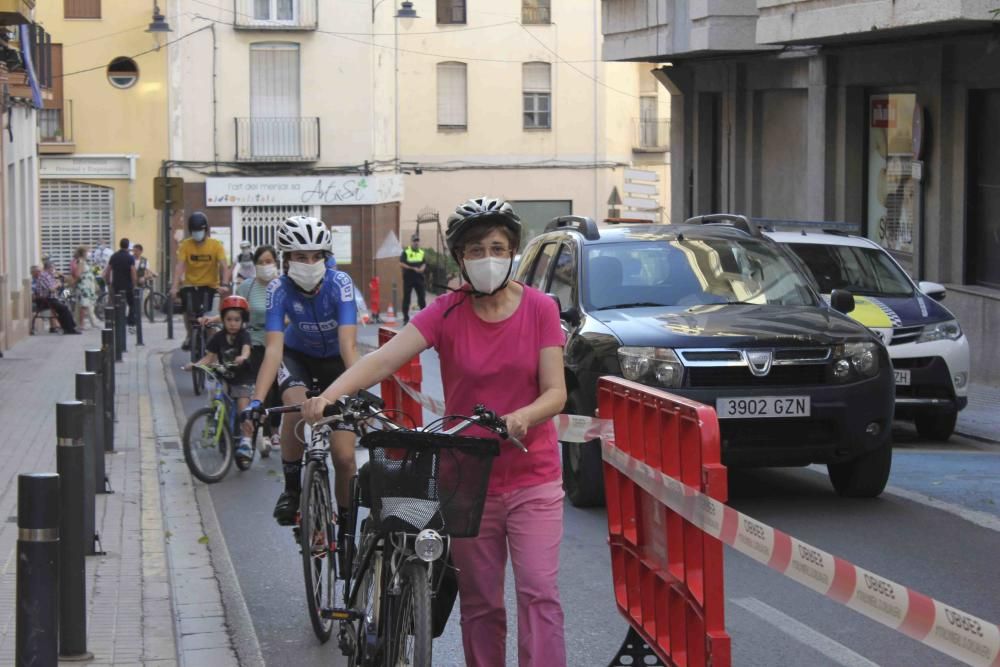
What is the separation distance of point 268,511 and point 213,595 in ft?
8.94

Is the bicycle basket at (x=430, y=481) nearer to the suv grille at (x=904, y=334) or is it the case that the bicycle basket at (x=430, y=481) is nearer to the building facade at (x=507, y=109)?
the suv grille at (x=904, y=334)

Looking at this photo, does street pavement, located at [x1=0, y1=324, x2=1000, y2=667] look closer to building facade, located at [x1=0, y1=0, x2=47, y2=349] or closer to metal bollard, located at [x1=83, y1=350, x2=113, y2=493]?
metal bollard, located at [x1=83, y1=350, x2=113, y2=493]

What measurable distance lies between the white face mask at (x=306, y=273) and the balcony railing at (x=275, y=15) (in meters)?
37.7

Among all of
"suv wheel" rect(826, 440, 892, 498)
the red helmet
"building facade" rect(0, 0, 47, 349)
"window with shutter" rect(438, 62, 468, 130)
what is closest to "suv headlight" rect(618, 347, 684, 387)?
"suv wheel" rect(826, 440, 892, 498)

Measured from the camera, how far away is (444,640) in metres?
7.22

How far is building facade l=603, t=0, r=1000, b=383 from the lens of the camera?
20.2m

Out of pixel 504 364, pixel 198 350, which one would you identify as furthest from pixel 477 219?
pixel 198 350

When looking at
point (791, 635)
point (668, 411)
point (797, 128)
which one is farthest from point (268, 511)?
point (797, 128)

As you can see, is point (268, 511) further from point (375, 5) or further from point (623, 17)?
point (375, 5)

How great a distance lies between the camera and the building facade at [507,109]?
2055 inches

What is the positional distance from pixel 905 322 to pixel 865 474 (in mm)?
4317

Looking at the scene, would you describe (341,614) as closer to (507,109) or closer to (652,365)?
(652,365)

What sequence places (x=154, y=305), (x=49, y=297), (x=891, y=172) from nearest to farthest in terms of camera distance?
(x=891, y=172) → (x=49, y=297) → (x=154, y=305)

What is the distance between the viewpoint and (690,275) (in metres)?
11.0
